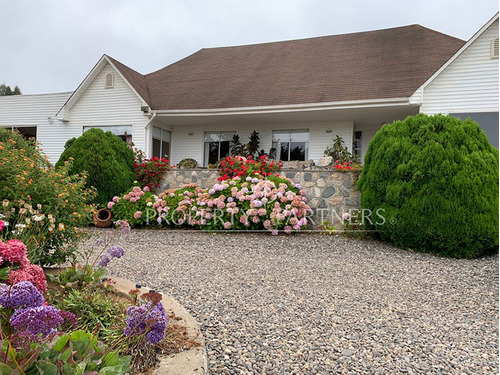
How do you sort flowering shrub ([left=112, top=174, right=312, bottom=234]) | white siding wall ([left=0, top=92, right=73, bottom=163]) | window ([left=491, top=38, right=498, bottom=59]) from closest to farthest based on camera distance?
1. flowering shrub ([left=112, top=174, right=312, bottom=234])
2. window ([left=491, top=38, right=498, bottom=59])
3. white siding wall ([left=0, top=92, right=73, bottom=163])

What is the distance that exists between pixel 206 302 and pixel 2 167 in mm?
2468

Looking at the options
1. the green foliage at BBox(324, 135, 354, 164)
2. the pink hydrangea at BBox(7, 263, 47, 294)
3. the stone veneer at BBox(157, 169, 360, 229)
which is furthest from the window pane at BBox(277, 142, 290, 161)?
the pink hydrangea at BBox(7, 263, 47, 294)

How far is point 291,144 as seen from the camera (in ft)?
40.7

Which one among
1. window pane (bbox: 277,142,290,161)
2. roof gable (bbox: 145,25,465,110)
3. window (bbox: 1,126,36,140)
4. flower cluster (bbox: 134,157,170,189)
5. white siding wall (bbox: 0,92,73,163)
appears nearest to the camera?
flower cluster (bbox: 134,157,170,189)

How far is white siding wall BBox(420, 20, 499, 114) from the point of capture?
911 centimetres

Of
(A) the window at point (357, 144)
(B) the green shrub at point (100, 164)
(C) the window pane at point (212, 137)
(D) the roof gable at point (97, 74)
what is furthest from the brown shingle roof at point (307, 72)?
(B) the green shrub at point (100, 164)

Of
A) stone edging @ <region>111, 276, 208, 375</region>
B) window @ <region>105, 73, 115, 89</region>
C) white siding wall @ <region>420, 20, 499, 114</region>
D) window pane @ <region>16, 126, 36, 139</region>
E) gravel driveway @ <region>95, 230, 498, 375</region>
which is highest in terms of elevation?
window @ <region>105, 73, 115, 89</region>

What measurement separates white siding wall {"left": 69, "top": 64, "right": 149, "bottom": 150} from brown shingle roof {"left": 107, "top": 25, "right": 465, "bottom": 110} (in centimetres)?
51

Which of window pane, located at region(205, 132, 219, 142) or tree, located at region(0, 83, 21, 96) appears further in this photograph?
tree, located at region(0, 83, 21, 96)

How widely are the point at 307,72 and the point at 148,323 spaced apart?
1209 cm

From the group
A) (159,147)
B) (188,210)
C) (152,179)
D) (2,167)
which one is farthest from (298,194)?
(159,147)

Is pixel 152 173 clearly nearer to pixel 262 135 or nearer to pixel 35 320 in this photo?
pixel 262 135

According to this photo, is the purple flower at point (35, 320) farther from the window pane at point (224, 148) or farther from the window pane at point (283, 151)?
the window pane at point (224, 148)

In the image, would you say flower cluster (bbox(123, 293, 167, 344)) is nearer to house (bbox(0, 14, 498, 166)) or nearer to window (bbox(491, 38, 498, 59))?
house (bbox(0, 14, 498, 166))
